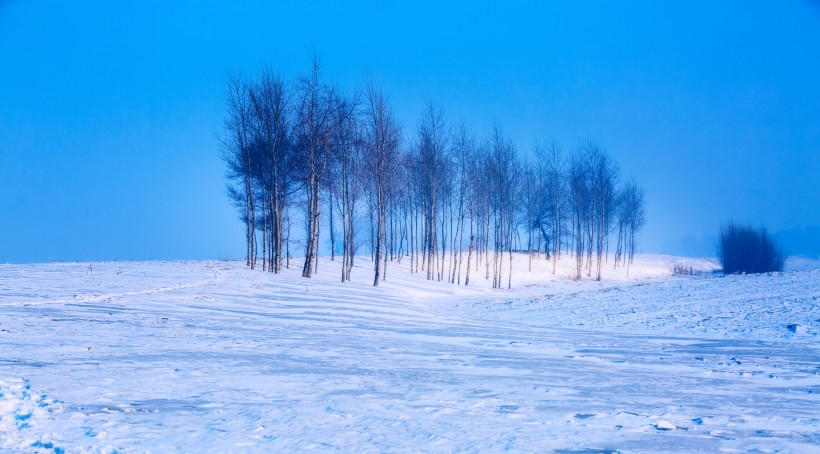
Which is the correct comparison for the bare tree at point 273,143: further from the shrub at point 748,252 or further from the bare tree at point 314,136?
the shrub at point 748,252

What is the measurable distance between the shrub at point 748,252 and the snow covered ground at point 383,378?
2808 cm

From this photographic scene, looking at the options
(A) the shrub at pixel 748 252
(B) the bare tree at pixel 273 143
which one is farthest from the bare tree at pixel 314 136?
(A) the shrub at pixel 748 252

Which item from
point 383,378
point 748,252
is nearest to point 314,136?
point 383,378

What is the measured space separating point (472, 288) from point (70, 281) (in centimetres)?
2421

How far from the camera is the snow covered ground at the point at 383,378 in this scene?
459 centimetres

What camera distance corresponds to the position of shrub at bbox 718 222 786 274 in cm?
3988

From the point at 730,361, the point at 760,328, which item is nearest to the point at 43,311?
the point at 730,361

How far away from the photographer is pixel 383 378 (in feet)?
22.8

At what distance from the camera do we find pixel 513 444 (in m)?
4.46

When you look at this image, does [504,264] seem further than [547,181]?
No

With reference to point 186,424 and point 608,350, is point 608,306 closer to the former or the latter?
point 608,350

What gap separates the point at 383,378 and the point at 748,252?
41.7 meters

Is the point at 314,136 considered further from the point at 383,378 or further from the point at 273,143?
the point at 383,378

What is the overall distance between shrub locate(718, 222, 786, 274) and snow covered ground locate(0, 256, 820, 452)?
28.1m
